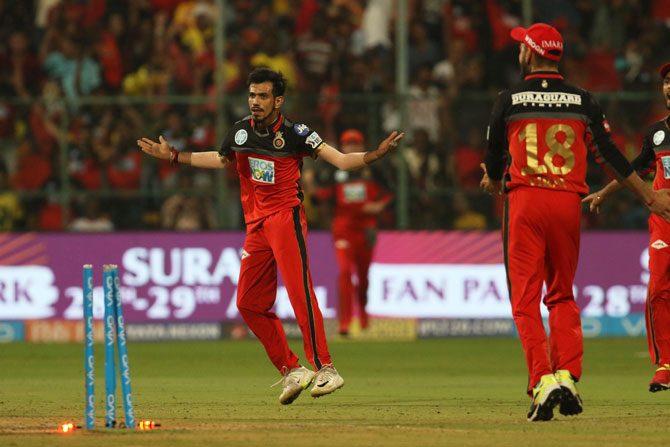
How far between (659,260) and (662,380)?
0.88 m

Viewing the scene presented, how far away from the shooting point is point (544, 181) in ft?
25.5

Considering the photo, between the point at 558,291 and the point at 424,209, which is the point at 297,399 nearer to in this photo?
the point at 558,291

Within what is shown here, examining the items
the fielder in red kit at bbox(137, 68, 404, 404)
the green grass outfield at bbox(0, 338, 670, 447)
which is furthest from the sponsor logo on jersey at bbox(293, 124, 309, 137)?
the green grass outfield at bbox(0, 338, 670, 447)

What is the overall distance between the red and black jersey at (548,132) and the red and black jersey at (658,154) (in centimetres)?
190

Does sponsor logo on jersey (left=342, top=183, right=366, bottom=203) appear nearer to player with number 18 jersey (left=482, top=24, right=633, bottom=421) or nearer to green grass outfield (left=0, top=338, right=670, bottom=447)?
green grass outfield (left=0, top=338, right=670, bottom=447)

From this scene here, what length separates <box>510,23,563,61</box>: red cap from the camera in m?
7.81

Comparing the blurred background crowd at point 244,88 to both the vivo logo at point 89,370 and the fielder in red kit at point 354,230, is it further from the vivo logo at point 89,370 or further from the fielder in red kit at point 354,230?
the vivo logo at point 89,370

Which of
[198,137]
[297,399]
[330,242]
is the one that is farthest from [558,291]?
[198,137]

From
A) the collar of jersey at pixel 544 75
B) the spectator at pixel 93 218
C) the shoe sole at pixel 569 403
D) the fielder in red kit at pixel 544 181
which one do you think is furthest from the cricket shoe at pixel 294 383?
the spectator at pixel 93 218

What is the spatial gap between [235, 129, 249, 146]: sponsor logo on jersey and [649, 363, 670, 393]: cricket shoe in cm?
348

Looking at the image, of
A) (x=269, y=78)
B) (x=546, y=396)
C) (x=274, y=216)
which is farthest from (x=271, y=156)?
(x=546, y=396)

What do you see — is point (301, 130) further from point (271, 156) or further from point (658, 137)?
point (658, 137)

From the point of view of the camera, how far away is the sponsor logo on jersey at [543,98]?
7.78 m

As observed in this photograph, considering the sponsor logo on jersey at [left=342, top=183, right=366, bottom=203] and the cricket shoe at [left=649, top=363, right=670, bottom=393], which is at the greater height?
the sponsor logo on jersey at [left=342, top=183, right=366, bottom=203]
